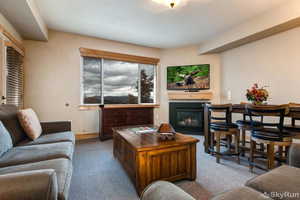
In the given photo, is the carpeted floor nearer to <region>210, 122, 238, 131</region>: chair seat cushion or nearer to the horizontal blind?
<region>210, 122, 238, 131</region>: chair seat cushion

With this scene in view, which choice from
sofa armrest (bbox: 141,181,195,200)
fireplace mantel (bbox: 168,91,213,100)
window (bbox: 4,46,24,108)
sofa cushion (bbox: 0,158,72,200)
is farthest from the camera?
fireplace mantel (bbox: 168,91,213,100)

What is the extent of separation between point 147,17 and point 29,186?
10.8ft

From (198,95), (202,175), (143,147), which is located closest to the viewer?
(143,147)

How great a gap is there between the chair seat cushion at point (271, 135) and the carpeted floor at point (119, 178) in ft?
1.88

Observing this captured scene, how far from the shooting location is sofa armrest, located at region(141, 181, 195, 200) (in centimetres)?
70

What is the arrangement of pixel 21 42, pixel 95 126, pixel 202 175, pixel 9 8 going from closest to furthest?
1. pixel 202 175
2. pixel 9 8
3. pixel 21 42
4. pixel 95 126

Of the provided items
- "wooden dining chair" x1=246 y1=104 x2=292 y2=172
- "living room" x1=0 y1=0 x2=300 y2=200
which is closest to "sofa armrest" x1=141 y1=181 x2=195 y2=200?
"living room" x1=0 y1=0 x2=300 y2=200

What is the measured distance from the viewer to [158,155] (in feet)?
5.54

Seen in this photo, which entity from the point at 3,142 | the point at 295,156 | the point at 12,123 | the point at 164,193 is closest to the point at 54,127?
the point at 12,123

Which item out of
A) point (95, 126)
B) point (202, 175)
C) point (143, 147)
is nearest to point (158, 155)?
point (143, 147)

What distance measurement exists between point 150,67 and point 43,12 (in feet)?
10.2

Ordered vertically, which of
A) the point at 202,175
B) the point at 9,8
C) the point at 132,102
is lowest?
the point at 202,175

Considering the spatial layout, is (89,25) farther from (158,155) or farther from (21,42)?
(158,155)

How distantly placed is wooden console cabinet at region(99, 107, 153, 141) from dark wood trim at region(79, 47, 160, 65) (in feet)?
5.12
